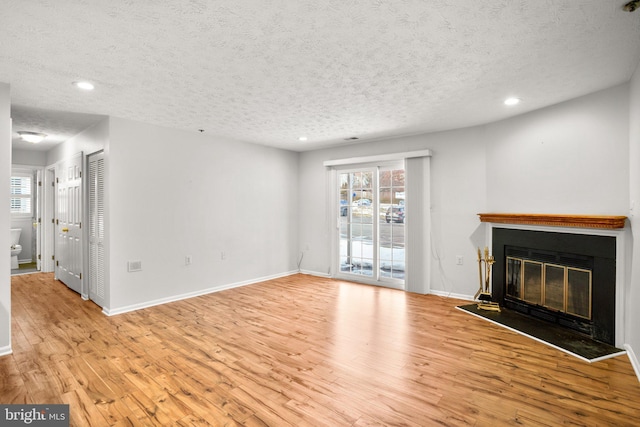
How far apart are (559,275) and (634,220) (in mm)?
1028

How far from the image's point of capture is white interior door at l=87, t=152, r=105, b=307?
4.16 m

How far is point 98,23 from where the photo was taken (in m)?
1.96

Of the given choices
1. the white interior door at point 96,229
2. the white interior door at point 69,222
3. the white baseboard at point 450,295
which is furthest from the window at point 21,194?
the white baseboard at point 450,295

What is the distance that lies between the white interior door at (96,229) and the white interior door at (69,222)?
0.37 metres

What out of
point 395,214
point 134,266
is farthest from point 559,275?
point 134,266

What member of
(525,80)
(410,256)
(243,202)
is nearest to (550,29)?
(525,80)

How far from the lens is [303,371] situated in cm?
256

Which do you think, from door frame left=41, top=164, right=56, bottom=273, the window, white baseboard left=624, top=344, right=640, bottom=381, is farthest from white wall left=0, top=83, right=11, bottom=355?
the window

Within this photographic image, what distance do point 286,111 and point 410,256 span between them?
2977 mm

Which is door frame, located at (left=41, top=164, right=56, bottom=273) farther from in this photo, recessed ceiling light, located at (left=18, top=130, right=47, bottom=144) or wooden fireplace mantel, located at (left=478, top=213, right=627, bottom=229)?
wooden fireplace mantel, located at (left=478, top=213, right=627, bottom=229)

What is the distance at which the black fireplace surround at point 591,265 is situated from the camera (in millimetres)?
3033

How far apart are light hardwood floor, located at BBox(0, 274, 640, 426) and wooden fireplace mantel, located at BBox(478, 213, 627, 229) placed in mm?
1220

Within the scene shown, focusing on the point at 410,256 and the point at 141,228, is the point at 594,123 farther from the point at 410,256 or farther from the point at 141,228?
the point at 141,228

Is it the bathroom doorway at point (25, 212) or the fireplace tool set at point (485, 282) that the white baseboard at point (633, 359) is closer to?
the fireplace tool set at point (485, 282)
